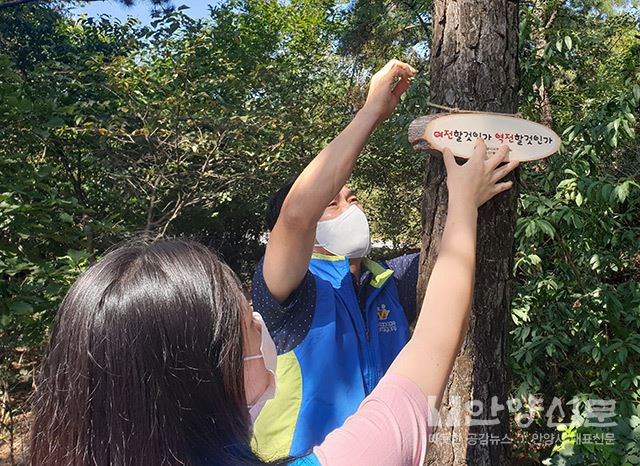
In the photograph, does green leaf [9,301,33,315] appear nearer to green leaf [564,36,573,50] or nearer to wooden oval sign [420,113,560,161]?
wooden oval sign [420,113,560,161]

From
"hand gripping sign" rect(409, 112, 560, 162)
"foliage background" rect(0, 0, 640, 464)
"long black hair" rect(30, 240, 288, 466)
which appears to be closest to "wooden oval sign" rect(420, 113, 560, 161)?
"hand gripping sign" rect(409, 112, 560, 162)

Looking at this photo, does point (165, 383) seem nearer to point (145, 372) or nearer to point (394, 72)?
point (145, 372)

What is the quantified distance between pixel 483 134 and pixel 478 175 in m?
0.14

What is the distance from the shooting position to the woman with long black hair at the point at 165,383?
715 millimetres

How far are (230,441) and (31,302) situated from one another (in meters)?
1.82

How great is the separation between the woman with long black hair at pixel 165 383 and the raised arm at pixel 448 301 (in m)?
0.01

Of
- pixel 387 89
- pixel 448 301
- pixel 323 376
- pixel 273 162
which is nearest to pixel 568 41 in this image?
pixel 387 89

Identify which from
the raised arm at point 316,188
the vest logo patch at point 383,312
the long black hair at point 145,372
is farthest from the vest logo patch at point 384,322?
the long black hair at point 145,372

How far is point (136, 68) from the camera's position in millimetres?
4594

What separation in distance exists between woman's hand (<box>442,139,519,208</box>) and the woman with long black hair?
465 millimetres

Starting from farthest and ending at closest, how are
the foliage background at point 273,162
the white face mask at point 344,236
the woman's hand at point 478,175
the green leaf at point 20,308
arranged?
the foliage background at point 273,162 → the green leaf at point 20,308 → the white face mask at point 344,236 → the woman's hand at point 478,175

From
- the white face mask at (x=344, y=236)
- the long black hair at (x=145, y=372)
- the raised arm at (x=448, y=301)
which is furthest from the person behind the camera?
→ the white face mask at (x=344, y=236)

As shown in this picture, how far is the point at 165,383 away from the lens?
0.72 metres

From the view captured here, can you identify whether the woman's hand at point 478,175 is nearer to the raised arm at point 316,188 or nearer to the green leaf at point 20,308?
the raised arm at point 316,188
